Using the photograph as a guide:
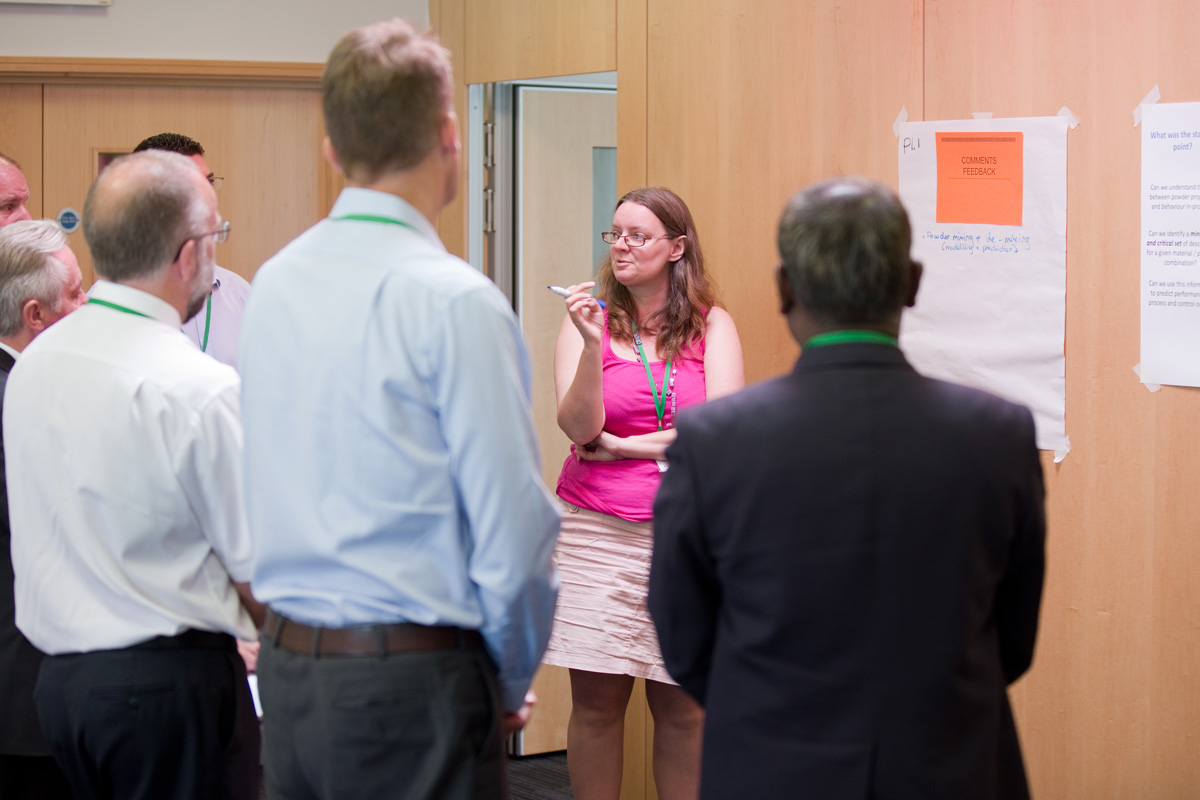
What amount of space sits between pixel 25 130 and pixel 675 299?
3.13 m

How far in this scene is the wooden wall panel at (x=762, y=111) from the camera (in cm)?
273

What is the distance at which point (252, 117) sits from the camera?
453cm

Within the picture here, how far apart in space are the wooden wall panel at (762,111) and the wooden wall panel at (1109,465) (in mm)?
265

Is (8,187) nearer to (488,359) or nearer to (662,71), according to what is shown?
(662,71)

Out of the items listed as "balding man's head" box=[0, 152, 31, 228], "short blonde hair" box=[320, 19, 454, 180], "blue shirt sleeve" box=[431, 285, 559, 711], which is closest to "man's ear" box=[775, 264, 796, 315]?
"blue shirt sleeve" box=[431, 285, 559, 711]

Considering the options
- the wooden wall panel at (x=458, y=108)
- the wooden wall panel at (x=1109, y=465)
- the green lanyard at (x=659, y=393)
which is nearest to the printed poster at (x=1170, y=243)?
the wooden wall panel at (x=1109, y=465)

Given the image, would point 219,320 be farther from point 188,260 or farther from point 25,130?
point 25,130

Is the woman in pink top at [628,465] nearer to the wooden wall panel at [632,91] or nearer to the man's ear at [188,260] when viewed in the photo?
the wooden wall panel at [632,91]

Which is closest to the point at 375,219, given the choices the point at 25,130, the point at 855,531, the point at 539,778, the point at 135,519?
the point at 135,519

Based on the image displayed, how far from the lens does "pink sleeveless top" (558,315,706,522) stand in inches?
104

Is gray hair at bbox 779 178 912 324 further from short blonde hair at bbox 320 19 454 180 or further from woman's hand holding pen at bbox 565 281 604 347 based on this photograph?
woman's hand holding pen at bbox 565 281 604 347

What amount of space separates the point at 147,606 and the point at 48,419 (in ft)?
1.04

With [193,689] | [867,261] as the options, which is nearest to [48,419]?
[193,689]

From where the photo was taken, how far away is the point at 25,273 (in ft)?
6.79
